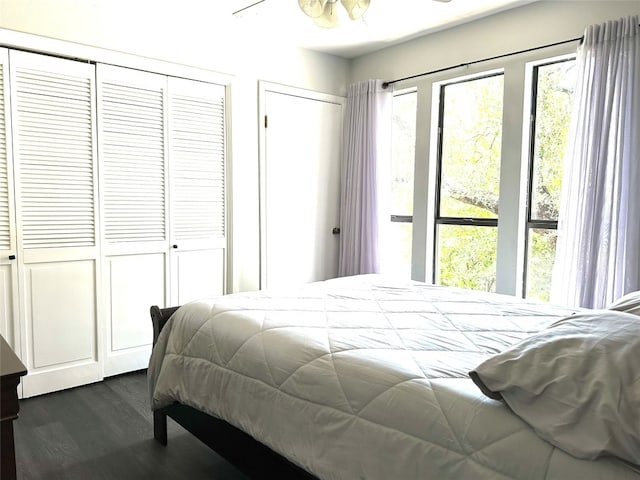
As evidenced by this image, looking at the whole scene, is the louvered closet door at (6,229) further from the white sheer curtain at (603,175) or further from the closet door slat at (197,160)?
the white sheer curtain at (603,175)

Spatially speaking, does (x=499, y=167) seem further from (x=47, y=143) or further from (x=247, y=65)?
(x=47, y=143)

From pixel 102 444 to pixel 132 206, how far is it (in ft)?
5.02

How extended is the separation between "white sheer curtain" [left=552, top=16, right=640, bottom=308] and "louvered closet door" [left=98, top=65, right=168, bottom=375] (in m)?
2.66

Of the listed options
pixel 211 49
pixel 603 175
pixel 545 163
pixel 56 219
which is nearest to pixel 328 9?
pixel 211 49

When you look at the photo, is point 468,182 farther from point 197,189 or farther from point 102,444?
point 102,444

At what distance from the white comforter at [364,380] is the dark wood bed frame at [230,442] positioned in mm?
73

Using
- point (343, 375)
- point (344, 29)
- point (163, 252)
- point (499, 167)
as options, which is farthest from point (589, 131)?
point (163, 252)

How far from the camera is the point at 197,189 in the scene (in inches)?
141

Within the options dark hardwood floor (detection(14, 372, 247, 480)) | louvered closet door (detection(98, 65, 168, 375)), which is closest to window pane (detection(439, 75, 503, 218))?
louvered closet door (detection(98, 65, 168, 375))

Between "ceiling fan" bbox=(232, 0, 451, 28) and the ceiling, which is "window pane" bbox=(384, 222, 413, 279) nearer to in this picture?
the ceiling

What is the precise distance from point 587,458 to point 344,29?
345 cm

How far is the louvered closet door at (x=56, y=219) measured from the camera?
2.82 m

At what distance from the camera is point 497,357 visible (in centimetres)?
125

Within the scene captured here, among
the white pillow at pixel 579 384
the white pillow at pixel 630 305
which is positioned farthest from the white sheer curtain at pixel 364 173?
the white pillow at pixel 579 384
